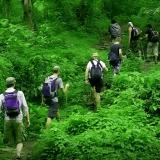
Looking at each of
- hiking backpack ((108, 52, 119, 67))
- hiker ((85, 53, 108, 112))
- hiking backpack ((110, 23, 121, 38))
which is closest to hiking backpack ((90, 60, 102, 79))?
hiker ((85, 53, 108, 112))

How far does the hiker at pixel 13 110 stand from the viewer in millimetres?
7855

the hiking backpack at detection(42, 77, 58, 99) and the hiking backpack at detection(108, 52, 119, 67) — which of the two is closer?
the hiking backpack at detection(42, 77, 58, 99)

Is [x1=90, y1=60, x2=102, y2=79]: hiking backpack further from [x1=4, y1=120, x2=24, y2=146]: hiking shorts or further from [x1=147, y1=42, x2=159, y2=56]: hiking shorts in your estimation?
[x1=147, y1=42, x2=159, y2=56]: hiking shorts

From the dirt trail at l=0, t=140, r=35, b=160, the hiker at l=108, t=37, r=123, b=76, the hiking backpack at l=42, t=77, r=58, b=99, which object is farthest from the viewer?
the hiker at l=108, t=37, r=123, b=76

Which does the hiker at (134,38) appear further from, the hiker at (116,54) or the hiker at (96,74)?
the hiker at (96,74)

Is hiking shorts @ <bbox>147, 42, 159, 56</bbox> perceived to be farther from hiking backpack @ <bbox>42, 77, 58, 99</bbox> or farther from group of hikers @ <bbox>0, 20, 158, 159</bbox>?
hiking backpack @ <bbox>42, 77, 58, 99</bbox>

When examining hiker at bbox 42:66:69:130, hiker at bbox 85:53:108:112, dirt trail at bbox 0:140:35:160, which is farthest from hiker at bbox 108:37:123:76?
dirt trail at bbox 0:140:35:160

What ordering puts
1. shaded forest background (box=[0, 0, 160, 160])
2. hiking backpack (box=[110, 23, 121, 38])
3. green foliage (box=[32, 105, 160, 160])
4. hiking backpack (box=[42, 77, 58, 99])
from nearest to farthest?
green foliage (box=[32, 105, 160, 160])
shaded forest background (box=[0, 0, 160, 160])
hiking backpack (box=[42, 77, 58, 99])
hiking backpack (box=[110, 23, 121, 38])

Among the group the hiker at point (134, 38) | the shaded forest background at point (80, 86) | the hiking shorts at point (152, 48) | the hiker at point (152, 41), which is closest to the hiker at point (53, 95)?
the shaded forest background at point (80, 86)

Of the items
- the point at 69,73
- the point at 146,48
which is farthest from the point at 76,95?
the point at 146,48

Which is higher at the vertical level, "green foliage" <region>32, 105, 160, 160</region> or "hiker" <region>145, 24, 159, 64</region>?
"hiker" <region>145, 24, 159, 64</region>

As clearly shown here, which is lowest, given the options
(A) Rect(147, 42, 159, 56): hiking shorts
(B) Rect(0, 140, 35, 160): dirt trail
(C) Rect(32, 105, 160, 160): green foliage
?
(B) Rect(0, 140, 35, 160): dirt trail

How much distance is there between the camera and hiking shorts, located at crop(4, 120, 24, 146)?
26.5 ft

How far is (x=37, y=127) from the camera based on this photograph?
1042 centimetres
